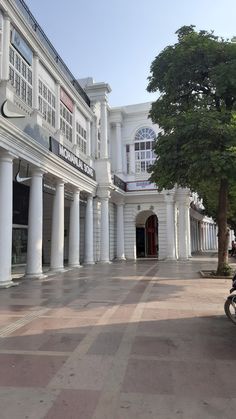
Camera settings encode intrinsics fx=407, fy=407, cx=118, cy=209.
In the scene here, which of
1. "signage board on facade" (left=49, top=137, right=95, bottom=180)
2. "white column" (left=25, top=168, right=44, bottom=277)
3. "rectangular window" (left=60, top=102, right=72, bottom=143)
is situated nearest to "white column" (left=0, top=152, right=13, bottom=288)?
"white column" (left=25, top=168, right=44, bottom=277)

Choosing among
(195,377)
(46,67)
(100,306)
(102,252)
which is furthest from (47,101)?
(195,377)

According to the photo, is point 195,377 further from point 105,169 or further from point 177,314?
point 105,169

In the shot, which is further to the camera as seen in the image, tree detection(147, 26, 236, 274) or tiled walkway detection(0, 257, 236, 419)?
tree detection(147, 26, 236, 274)

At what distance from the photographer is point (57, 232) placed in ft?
61.5

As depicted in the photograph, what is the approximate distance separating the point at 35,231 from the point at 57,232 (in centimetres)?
301

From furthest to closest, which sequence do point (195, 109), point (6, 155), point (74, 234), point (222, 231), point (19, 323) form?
point (74, 234) < point (222, 231) < point (195, 109) < point (6, 155) < point (19, 323)

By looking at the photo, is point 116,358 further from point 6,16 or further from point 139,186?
point 139,186

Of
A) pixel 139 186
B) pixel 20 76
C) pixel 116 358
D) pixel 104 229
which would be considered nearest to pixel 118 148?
pixel 139 186

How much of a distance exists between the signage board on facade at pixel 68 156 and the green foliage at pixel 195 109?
4.44m

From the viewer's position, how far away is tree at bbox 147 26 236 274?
45.0 feet

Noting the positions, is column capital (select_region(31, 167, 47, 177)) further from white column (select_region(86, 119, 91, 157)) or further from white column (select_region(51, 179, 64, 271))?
white column (select_region(86, 119, 91, 157))

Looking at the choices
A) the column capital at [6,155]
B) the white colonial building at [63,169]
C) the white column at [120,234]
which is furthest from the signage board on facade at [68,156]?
the white column at [120,234]

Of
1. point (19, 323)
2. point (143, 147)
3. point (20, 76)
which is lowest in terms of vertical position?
point (19, 323)

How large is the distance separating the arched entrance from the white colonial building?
9cm
